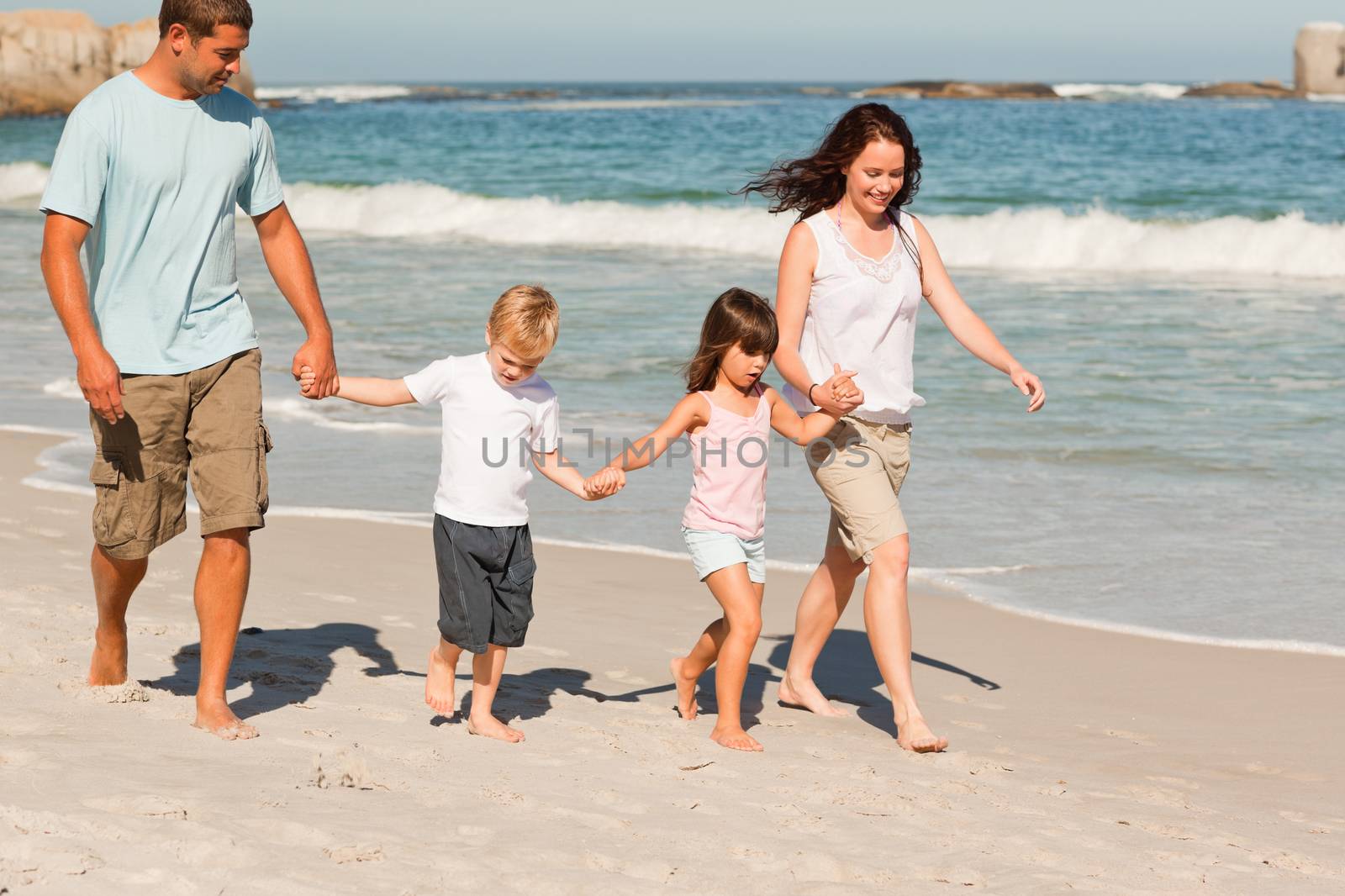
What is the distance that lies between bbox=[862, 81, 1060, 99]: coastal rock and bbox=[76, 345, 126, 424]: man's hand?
287ft

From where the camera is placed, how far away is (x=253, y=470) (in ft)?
12.3

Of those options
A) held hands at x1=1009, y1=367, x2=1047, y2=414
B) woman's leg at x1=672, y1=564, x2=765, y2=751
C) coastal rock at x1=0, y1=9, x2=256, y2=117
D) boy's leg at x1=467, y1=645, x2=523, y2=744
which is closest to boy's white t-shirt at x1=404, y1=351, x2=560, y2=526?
boy's leg at x1=467, y1=645, x2=523, y2=744

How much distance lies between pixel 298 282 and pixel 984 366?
25.3 ft

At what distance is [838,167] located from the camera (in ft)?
14.4

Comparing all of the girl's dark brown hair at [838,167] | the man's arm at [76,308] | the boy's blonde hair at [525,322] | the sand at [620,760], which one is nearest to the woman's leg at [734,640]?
the sand at [620,760]

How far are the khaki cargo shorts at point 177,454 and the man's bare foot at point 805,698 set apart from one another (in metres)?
1.91

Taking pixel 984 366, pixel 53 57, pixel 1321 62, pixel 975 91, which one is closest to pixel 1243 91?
pixel 1321 62

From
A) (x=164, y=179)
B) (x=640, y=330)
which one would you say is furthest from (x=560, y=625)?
(x=640, y=330)

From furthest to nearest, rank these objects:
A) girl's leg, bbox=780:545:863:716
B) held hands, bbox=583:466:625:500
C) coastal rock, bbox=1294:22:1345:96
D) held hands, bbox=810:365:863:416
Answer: coastal rock, bbox=1294:22:1345:96, girl's leg, bbox=780:545:863:716, held hands, bbox=810:365:863:416, held hands, bbox=583:466:625:500

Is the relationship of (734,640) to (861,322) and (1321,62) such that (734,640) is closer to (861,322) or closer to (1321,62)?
(861,322)

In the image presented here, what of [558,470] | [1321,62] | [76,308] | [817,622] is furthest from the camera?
[1321,62]

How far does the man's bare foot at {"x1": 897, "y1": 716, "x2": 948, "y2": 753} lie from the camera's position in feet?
13.8

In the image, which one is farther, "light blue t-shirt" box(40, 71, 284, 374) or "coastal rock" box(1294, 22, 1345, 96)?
"coastal rock" box(1294, 22, 1345, 96)

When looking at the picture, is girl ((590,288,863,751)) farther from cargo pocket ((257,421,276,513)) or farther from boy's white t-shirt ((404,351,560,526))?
cargo pocket ((257,421,276,513))
